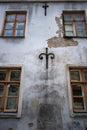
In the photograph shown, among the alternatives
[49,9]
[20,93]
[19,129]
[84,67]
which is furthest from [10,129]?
[49,9]

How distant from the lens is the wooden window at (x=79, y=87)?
559 centimetres

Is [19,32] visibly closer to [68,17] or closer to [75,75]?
[68,17]

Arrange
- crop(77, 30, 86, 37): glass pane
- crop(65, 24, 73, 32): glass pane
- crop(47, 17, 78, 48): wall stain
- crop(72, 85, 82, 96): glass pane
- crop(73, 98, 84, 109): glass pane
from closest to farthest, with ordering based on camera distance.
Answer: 1. crop(73, 98, 84, 109): glass pane
2. crop(72, 85, 82, 96): glass pane
3. crop(47, 17, 78, 48): wall stain
4. crop(77, 30, 86, 37): glass pane
5. crop(65, 24, 73, 32): glass pane

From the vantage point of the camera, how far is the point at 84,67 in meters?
6.27

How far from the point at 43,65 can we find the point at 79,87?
1.44 meters

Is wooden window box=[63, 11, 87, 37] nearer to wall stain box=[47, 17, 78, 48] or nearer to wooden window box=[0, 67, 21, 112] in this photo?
wall stain box=[47, 17, 78, 48]

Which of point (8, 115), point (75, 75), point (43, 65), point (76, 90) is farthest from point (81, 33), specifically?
point (8, 115)

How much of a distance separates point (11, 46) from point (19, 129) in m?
3.12

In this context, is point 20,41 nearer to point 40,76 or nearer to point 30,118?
point 40,76

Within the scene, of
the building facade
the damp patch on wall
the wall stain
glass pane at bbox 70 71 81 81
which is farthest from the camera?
the wall stain

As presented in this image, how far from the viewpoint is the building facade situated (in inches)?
209

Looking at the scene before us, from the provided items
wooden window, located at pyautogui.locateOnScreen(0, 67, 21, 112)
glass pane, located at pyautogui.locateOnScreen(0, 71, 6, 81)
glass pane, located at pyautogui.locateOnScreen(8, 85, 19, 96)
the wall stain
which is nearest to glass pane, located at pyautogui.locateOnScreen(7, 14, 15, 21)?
the wall stain

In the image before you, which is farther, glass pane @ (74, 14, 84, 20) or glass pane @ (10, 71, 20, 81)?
glass pane @ (74, 14, 84, 20)

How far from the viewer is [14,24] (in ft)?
25.1
